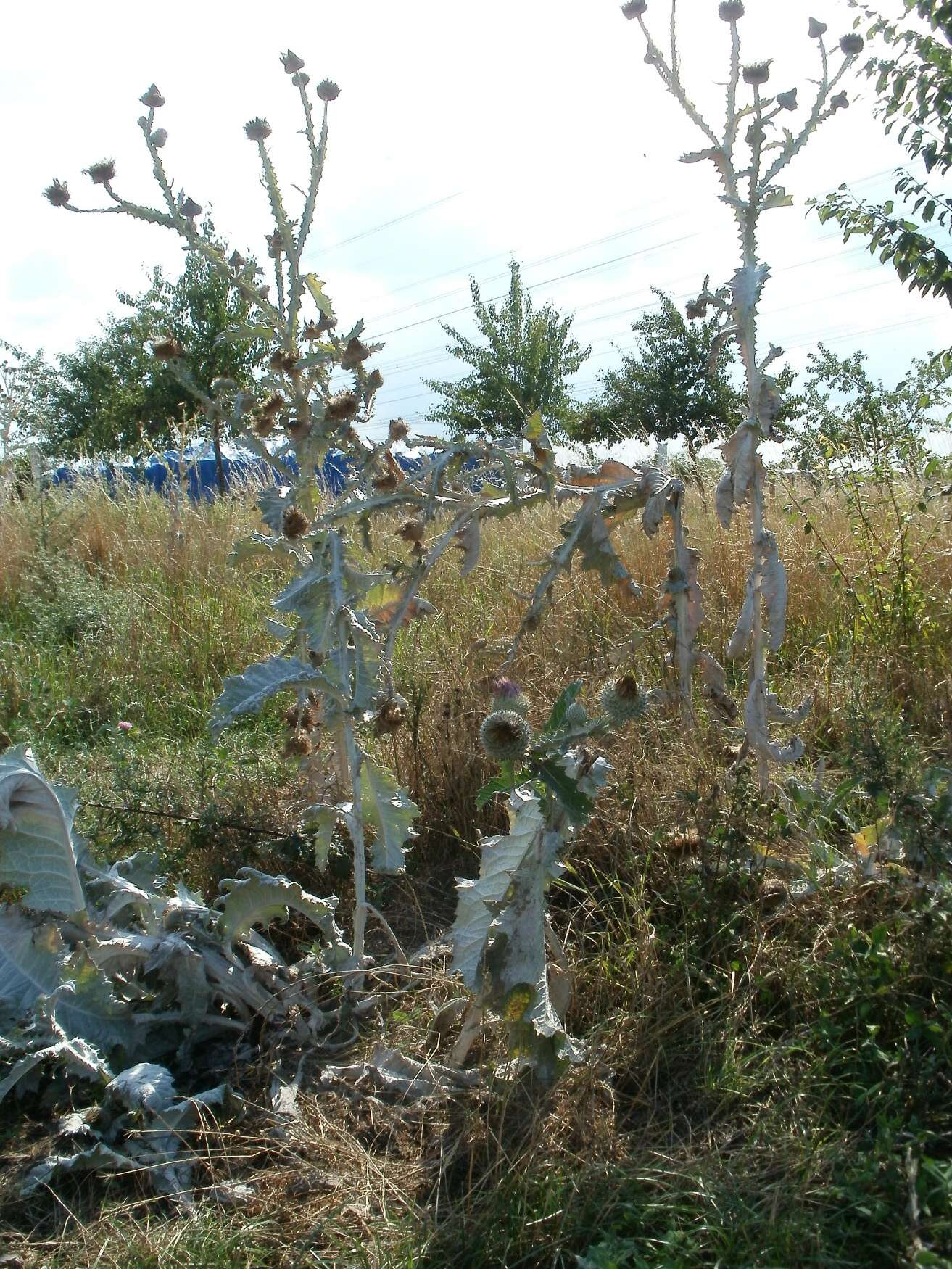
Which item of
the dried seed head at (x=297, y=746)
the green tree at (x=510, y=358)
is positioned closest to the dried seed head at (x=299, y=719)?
the dried seed head at (x=297, y=746)

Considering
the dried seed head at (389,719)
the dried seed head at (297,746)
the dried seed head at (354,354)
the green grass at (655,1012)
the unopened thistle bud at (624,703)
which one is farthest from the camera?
the dried seed head at (297,746)

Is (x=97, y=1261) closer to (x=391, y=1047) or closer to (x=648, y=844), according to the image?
(x=391, y=1047)

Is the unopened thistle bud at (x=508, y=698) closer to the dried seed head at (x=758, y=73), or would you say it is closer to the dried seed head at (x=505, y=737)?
the dried seed head at (x=505, y=737)

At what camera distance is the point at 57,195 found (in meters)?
2.91

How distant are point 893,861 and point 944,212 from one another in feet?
10.8

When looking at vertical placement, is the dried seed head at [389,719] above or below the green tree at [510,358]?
below

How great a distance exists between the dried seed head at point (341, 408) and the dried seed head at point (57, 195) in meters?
1.04

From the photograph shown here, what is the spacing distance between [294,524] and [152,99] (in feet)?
4.63

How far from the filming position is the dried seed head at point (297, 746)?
2.79 m

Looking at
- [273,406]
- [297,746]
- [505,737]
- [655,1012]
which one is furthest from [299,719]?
[655,1012]

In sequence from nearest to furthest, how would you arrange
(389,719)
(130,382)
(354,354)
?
(389,719)
(354,354)
(130,382)

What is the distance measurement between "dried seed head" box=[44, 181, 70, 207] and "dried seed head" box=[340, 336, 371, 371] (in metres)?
0.98

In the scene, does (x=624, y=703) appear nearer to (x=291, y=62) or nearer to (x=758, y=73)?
(x=758, y=73)

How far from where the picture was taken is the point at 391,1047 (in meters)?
2.24
